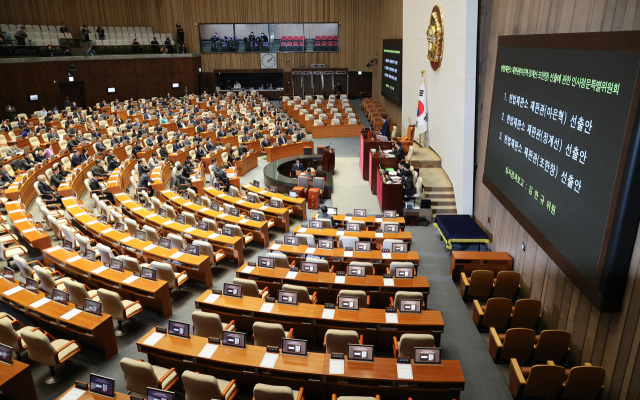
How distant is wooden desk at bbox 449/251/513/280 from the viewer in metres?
8.49

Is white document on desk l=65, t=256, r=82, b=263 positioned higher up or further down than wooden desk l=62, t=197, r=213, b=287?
higher up

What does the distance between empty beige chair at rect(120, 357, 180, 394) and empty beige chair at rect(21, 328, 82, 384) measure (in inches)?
48.7

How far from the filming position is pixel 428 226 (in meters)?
11.9

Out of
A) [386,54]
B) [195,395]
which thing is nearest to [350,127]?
[386,54]

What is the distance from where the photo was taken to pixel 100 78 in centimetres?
2638

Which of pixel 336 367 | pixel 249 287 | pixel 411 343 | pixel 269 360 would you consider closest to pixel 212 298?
pixel 249 287

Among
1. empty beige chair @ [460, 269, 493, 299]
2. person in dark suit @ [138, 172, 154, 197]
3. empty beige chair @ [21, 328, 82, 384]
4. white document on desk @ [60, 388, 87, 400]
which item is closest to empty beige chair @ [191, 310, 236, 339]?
white document on desk @ [60, 388, 87, 400]

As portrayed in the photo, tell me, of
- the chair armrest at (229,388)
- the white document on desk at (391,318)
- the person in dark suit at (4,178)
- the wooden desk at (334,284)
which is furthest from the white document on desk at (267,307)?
the person in dark suit at (4,178)

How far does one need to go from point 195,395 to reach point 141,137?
16622 mm

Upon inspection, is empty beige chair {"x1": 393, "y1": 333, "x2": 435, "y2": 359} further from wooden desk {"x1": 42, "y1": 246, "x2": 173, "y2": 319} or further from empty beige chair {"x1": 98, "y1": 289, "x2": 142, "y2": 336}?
empty beige chair {"x1": 98, "y1": 289, "x2": 142, "y2": 336}

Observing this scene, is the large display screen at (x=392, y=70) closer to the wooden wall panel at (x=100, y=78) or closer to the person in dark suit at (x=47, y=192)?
the wooden wall panel at (x=100, y=78)

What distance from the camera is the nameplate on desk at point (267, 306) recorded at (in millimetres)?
6352

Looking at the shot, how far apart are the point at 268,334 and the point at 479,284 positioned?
4.14 m

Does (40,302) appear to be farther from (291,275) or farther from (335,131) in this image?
(335,131)
